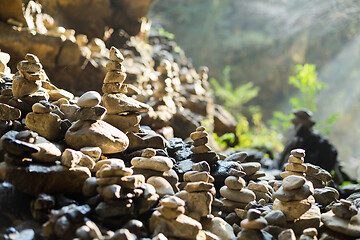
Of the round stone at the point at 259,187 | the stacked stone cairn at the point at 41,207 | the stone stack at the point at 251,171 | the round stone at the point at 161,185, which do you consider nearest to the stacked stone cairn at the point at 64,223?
the stacked stone cairn at the point at 41,207

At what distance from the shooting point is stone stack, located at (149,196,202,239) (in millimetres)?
2480

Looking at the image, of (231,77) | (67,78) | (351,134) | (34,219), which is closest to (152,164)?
(34,219)

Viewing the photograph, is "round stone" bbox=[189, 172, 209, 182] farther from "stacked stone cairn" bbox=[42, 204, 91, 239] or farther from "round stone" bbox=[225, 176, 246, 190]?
"stacked stone cairn" bbox=[42, 204, 91, 239]

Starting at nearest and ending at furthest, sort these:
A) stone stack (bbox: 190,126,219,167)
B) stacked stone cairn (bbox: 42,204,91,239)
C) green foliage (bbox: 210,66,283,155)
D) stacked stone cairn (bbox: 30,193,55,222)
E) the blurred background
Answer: stacked stone cairn (bbox: 42,204,91,239) → stacked stone cairn (bbox: 30,193,55,222) → stone stack (bbox: 190,126,219,167) → green foliage (bbox: 210,66,283,155) → the blurred background

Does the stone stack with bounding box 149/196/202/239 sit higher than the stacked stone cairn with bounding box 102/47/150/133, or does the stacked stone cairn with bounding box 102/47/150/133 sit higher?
the stacked stone cairn with bounding box 102/47/150/133

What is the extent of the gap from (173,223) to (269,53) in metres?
16.0

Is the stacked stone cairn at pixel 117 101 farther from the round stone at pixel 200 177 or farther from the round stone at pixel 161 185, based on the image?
the round stone at pixel 200 177

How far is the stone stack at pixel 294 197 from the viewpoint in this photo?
2959 mm

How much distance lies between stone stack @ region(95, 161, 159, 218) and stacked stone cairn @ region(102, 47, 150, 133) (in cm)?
112

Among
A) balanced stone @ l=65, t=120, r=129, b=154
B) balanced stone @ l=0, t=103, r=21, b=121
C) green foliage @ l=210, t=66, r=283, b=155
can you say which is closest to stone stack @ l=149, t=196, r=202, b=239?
balanced stone @ l=65, t=120, r=129, b=154

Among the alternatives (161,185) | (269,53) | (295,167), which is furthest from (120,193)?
(269,53)

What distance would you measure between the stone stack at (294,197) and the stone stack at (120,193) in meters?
1.30

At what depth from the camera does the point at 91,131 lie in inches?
121

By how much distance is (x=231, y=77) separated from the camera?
17469mm
